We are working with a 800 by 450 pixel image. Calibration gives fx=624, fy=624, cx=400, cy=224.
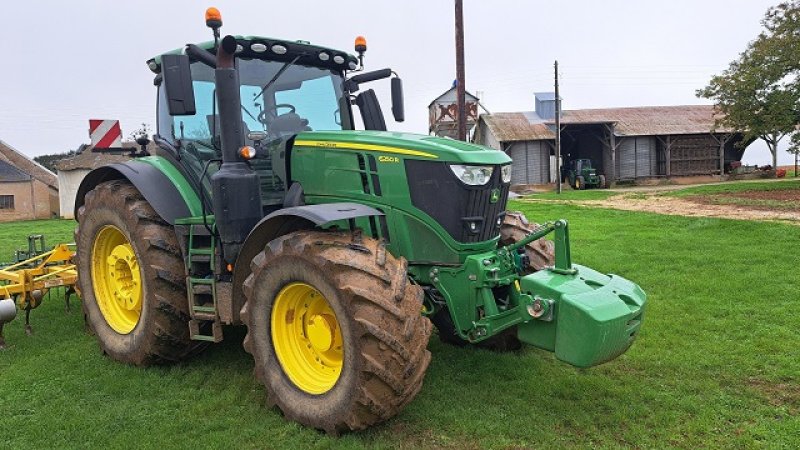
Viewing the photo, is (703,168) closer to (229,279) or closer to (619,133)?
(619,133)

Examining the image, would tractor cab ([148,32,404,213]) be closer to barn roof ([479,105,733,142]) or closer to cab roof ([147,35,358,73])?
cab roof ([147,35,358,73])

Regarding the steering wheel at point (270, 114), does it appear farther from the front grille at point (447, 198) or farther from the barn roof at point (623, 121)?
the barn roof at point (623, 121)

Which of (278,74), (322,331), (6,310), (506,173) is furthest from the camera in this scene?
(6,310)

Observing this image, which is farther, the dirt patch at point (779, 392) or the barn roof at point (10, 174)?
the barn roof at point (10, 174)

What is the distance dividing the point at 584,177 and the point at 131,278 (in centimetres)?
2919

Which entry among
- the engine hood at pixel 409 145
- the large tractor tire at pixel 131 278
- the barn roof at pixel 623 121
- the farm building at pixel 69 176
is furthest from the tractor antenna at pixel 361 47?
the farm building at pixel 69 176

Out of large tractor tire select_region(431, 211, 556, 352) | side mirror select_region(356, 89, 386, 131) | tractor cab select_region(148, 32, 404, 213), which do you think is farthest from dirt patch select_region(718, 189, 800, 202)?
tractor cab select_region(148, 32, 404, 213)

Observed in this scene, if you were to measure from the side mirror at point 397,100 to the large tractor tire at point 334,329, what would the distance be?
2.01 m

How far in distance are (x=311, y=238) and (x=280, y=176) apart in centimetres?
104

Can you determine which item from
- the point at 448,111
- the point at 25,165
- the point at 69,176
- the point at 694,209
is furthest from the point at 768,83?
the point at 25,165

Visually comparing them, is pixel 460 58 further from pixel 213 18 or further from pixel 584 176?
pixel 584 176

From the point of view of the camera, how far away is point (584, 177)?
32000 mm

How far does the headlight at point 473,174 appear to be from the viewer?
3965 mm

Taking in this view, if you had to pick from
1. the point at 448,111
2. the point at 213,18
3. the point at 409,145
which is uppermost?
the point at 448,111
